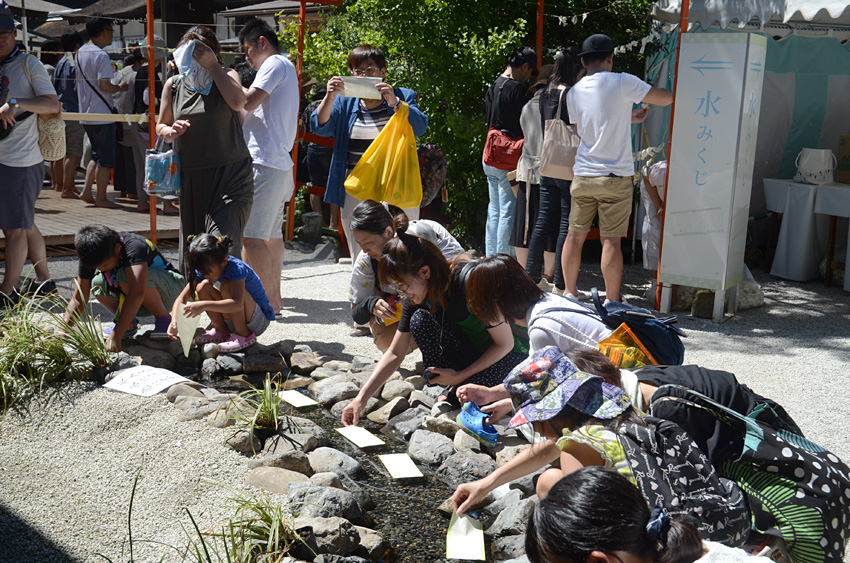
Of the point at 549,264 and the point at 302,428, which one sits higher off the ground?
the point at 549,264

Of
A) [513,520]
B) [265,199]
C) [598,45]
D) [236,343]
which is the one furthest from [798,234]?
[513,520]

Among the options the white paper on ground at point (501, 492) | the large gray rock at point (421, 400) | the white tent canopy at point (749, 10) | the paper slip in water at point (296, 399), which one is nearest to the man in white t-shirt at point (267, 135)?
the paper slip in water at point (296, 399)

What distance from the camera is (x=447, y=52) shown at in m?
7.27

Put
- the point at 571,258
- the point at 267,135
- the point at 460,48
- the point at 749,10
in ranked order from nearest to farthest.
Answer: the point at 267,135, the point at 571,258, the point at 749,10, the point at 460,48

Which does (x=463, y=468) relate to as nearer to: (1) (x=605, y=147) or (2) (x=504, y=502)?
(2) (x=504, y=502)

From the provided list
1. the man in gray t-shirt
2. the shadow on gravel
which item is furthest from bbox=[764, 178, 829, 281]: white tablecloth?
the shadow on gravel

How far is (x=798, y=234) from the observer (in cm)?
718

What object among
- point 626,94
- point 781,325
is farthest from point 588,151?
point 781,325

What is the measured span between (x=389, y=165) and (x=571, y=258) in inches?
57.3

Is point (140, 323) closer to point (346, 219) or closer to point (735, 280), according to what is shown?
point (346, 219)

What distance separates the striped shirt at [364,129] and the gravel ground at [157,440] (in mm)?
1166

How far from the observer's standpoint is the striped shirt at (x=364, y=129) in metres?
5.55

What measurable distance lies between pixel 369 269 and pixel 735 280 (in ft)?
9.32

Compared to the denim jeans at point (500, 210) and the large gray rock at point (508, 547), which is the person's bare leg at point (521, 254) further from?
the large gray rock at point (508, 547)
